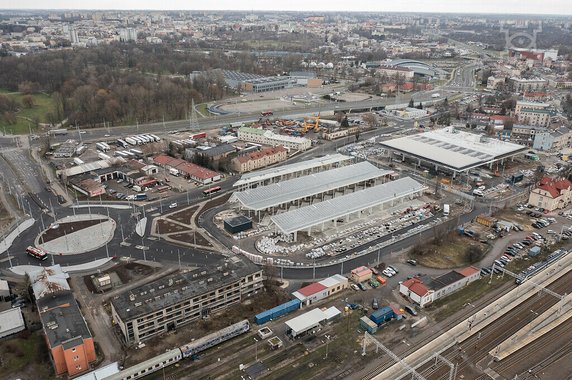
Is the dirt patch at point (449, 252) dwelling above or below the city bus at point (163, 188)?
below

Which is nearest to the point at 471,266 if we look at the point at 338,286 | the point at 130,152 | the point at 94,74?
the point at 338,286

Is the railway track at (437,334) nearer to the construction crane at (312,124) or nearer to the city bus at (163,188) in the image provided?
the city bus at (163,188)

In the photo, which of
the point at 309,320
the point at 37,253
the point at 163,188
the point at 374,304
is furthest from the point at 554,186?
the point at 37,253

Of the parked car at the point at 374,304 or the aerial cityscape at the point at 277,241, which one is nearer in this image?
the aerial cityscape at the point at 277,241

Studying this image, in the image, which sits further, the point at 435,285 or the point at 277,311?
the point at 435,285

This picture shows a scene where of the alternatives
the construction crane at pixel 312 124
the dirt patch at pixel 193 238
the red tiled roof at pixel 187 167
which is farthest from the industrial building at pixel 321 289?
the construction crane at pixel 312 124

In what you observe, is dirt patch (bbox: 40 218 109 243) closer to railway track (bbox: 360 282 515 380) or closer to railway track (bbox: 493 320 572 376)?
railway track (bbox: 360 282 515 380)

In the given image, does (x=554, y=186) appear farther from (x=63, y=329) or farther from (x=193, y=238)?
(x=63, y=329)
